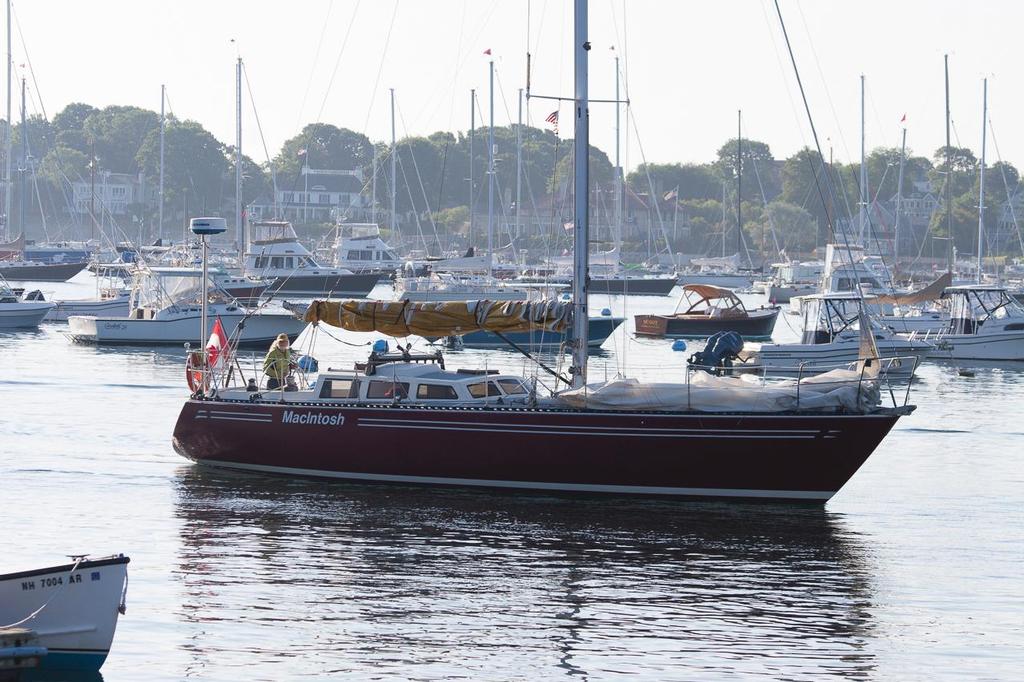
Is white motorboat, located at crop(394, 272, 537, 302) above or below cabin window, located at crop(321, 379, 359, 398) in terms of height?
above

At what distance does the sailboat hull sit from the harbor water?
0.36 meters

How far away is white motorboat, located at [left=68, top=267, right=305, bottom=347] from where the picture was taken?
69.8m

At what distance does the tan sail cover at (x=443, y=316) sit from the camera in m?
30.6

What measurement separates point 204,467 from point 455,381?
732 centimetres

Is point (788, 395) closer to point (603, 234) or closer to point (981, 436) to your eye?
point (981, 436)

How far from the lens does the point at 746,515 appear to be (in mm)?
28422

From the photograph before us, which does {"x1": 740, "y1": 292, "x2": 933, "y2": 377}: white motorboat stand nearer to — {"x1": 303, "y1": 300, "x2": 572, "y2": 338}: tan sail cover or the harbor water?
the harbor water

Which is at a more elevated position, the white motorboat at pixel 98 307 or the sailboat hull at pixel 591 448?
the white motorboat at pixel 98 307

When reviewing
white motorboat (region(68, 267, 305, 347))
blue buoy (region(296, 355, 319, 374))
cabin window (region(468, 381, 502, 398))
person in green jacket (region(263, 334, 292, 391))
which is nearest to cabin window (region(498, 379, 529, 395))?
cabin window (region(468, 381, 502, 398))

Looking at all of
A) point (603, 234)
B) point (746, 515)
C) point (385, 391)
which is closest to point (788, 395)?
point (746, 515)

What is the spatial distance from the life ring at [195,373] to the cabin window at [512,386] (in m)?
6.67

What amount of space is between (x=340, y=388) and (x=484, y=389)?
3.04m

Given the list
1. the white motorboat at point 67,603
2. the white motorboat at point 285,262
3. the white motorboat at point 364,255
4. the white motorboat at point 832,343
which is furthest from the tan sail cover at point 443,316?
the white motorboat at point 364,255

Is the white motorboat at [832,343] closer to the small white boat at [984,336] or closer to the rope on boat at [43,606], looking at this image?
the small white boat at [984,336]
